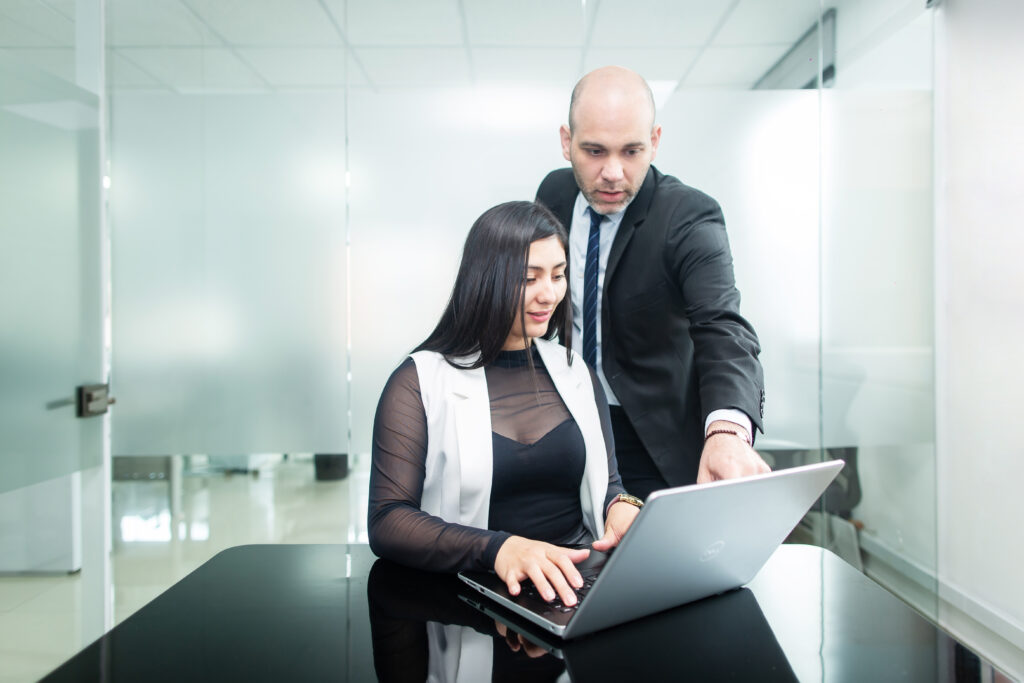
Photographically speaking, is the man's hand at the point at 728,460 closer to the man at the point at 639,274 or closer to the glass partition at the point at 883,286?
the man at the point at 639,274

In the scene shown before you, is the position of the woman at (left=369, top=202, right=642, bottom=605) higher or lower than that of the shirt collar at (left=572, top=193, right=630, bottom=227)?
lower

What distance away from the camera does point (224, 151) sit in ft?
8.93

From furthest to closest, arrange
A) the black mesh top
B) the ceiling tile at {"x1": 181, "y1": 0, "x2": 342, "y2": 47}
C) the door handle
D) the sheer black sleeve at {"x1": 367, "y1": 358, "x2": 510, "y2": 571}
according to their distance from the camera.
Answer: the ceiling tile at {"x1": 181, "y1": 0, "x2": 342, "y2": 47} → the door handle → the black mesh top → the sheer black sleeve at {"x1": 367, "y1": 358, "x2": 510, "y2": 571}

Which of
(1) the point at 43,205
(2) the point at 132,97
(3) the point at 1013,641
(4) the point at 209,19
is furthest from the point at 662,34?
(3) the point at 1013,641

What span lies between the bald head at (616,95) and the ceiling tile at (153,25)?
1740mm

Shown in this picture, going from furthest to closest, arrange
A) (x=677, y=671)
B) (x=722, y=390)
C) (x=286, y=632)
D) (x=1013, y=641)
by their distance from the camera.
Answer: (x=1013, y=641), (x=722, y=390), (x=286, y=632), (x=677, y=671)

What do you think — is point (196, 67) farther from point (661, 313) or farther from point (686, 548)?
point (686, 548)

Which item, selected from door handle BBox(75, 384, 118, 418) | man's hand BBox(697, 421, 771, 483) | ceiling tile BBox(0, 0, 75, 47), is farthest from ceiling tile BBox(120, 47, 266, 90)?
man's hand BBox(697, 421, 771, 483)

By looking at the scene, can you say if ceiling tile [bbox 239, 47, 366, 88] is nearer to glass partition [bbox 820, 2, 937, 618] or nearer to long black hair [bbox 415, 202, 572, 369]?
long black hair [bbox 415, 202, 572, 369]

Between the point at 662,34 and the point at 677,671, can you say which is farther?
the point at 662,34

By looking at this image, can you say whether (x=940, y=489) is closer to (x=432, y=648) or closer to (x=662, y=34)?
(x=662, y=34)

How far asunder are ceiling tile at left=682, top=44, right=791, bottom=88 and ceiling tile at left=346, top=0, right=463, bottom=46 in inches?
40.0

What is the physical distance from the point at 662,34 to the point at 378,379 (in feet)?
6.13

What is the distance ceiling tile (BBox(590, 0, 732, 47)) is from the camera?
271 cm
